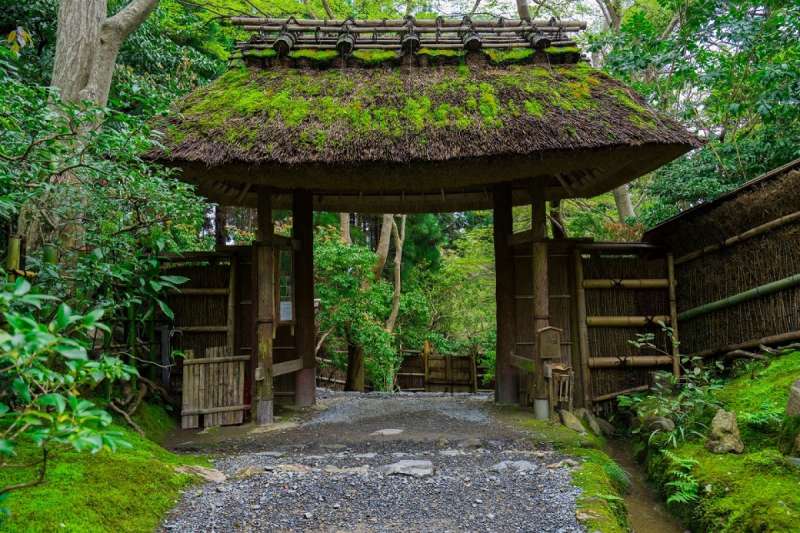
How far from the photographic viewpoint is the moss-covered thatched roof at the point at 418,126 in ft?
17.0

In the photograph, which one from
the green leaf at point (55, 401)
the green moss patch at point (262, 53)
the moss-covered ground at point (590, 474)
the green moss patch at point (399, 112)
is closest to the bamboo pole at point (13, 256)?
the green moss patch at point (399, 112)

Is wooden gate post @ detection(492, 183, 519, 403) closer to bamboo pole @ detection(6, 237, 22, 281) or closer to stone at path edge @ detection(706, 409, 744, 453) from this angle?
stone at path edge @ detection(706, 409, 744, 453)

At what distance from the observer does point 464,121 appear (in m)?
5.43

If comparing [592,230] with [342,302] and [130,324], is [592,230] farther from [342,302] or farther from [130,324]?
[130,324]

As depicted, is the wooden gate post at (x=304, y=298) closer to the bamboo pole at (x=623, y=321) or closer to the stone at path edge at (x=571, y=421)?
the stone at path edge at (x=571, y=421)

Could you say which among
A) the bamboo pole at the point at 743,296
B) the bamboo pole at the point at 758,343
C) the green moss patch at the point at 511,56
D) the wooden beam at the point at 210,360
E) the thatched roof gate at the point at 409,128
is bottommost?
the wooden beam at the point at 210,360

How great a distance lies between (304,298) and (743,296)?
4.90m

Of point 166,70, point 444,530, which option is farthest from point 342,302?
point 444,530

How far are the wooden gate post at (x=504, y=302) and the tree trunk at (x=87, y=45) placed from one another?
440 cm

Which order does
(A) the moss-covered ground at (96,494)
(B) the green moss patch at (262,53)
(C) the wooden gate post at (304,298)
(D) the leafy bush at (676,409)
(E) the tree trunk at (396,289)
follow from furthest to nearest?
(E) the tree trunk at (396,289), (C) the wooden gate post at (304,298), (B) the green moss patch at (262,53), (D) the leafy bush at (676,409), (A) the moss-covered ground at (96,494)

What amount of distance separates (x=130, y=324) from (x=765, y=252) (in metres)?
6.43

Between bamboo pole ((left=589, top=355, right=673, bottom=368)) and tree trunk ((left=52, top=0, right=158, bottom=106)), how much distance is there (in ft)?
19.2

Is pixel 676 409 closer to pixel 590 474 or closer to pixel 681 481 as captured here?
pixel 681 481

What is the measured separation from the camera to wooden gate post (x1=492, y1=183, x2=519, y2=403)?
677cm
